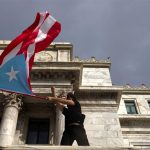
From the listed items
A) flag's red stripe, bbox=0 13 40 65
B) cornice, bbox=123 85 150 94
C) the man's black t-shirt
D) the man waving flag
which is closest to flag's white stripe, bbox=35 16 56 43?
the man waving flag

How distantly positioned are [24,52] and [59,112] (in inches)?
218

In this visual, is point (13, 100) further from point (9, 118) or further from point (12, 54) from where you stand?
point (12, 54)

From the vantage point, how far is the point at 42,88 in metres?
18.6

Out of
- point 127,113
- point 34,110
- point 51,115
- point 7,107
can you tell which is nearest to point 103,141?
point 51,115

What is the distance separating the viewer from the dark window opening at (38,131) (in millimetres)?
17078

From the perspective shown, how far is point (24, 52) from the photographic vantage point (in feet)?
40.7

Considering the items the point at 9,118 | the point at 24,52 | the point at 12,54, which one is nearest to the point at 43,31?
the point at 24,52

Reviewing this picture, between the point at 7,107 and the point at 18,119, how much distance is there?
1.48 m

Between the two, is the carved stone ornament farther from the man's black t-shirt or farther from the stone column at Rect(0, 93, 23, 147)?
the man's black t-shirt

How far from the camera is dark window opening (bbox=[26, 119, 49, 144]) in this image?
1708cm

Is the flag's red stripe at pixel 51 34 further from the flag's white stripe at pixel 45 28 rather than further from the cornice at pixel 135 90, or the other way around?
the cornice at pixel 135 90

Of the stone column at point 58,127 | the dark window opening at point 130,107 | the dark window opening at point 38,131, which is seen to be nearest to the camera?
the stone column at point 58,127

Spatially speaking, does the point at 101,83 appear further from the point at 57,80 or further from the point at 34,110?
the point at 34,110

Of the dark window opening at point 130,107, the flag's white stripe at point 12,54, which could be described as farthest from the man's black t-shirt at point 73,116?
the dark window opening at point 130,107
